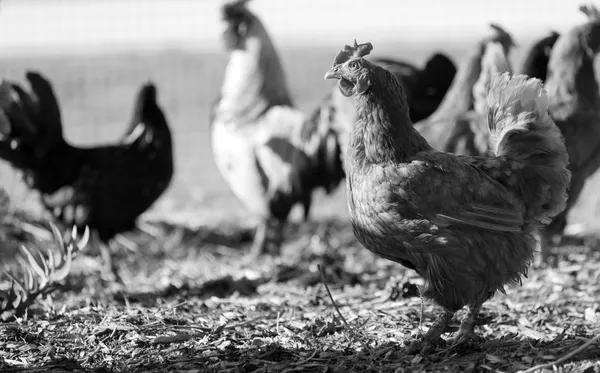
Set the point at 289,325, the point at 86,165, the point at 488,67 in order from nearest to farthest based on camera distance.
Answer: the point at 289,325
the point at 488,67
the point at 86,165

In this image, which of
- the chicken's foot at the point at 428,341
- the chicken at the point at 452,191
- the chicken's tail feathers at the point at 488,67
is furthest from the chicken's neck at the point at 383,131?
the chicken's tail feathers at the point at 488,67

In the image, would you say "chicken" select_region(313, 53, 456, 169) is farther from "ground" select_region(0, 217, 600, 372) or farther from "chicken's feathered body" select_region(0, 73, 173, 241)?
"ground" select_region(0, 217, 600, 372)

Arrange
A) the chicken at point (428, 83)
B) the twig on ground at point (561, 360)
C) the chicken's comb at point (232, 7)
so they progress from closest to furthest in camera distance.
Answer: the twig on ground at point (561, 360)
the chicken at point (428, 83)
the chicken's comb at point (232, 7)

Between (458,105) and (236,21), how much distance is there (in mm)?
2827

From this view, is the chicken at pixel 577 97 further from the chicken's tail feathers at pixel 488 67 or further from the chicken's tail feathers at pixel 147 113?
the chicken's tail feathers at pixel 147 113

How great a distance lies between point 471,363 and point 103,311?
2065 millimetres

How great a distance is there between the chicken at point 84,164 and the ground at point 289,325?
675 mm

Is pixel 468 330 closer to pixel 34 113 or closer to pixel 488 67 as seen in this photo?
pixel 488 67

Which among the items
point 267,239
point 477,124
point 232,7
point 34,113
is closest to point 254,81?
point 232,7

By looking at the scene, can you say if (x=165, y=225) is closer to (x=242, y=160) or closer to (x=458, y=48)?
(x=242, y=160)

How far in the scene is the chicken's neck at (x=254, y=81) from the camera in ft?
24.7

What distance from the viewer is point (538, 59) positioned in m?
6.55

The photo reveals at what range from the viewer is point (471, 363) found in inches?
140

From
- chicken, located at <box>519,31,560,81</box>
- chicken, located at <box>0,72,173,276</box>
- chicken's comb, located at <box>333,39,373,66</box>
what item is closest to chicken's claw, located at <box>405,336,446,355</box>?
chicken's comb, located at <box>333,39,373,66</box>
